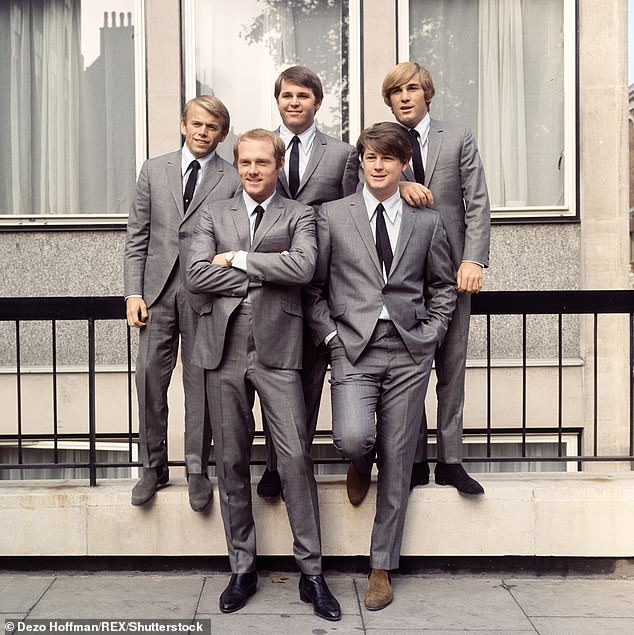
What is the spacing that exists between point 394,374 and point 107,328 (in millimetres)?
4577

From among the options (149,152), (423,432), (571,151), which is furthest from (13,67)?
(423,432)

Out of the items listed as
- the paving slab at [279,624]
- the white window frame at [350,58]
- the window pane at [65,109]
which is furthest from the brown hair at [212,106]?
the window pane at [65,109]

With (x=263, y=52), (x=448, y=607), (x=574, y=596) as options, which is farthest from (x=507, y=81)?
(x=448, y=607)

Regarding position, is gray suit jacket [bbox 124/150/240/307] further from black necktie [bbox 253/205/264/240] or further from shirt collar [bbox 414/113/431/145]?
shirt collar [bbox 414/113/431/145]

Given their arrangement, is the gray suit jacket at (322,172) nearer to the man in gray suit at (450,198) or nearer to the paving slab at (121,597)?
the man in gray suit at (450,198)

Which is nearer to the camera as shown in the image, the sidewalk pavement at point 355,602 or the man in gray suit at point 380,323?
the sidewalk pavement at point 355,602

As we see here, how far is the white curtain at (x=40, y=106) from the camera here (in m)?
8.60

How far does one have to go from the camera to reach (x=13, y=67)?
28.3 feet

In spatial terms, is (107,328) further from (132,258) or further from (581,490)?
(581,490)

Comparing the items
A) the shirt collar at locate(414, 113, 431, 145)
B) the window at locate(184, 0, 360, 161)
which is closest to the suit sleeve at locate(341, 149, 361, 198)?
the shirt collar at locate(414, 113, 431, 145)

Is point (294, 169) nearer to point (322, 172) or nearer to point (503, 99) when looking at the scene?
point (322, 172)

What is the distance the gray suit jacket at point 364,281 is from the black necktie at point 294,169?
24 centimetres

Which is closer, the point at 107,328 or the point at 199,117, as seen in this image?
the point at 199,117

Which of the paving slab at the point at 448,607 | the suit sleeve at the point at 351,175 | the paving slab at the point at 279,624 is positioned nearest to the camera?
the paving slab at the point at 279,624
